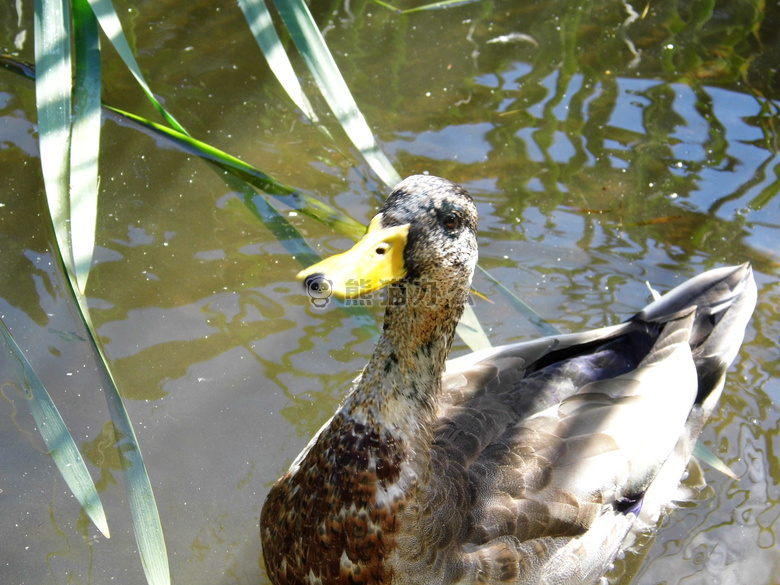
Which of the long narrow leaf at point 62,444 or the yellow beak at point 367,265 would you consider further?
the long narrow leaf at point 62,444

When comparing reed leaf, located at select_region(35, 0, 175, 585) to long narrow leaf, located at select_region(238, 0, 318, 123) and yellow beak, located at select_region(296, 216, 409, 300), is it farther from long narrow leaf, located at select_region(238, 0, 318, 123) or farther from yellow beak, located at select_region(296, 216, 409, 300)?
yellow beak, located at select_region(296, 216, 409, 300)

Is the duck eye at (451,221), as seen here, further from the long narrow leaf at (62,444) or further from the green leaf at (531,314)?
the long narrow leaf at (62,444)

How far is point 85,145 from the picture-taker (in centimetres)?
252

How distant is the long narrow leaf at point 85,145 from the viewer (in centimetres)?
227

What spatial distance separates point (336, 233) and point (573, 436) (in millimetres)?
1774

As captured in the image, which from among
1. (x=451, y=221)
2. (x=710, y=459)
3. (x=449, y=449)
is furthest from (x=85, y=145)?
(x=710, y=459)

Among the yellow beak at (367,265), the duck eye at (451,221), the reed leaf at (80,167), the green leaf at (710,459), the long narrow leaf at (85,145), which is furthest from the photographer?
A: the green leaf at (710,459)

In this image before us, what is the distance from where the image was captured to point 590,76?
16.2 feet

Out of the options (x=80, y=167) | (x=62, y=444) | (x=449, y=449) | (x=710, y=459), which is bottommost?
(x=710, y=459)

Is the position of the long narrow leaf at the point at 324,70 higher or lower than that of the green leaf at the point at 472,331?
higher

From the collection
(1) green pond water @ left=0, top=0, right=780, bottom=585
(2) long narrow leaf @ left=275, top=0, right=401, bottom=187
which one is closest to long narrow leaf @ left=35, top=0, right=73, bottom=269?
(2) long narrow leaf @ left=275, top=0, right=401, bottom=187

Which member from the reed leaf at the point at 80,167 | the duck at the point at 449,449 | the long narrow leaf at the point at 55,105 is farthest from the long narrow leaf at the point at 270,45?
the duck at the point at 449,449

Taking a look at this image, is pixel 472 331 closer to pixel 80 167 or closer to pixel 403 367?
pixel 403 367

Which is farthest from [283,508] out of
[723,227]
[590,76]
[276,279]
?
[590,76]
